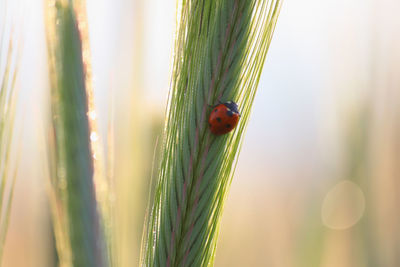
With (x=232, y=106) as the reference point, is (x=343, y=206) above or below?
below

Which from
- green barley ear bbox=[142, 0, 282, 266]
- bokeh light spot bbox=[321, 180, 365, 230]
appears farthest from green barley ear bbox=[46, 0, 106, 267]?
bokeh light spot bbox=[321, 180, 365, 230]

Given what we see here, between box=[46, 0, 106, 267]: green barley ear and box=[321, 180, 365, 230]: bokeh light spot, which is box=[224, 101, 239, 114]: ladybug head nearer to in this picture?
box=[46, 0, 106, 267]: green barley ear

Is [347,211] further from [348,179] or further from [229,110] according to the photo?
[229,110]

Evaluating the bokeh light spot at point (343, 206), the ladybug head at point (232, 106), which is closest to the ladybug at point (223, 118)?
the ladybug head at point (232, 106)

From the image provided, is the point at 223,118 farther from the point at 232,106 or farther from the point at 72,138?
the point at 72,138

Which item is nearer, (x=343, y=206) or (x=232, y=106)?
(x=232, y=106)

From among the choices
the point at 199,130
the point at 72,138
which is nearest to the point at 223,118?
the point at 199,130

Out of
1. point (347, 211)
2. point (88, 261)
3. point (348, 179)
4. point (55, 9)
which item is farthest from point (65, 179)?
point (347, 211)
